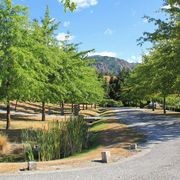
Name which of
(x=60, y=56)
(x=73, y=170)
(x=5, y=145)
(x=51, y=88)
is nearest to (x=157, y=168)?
(x=73, y=170)

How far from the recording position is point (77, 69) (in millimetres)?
35562

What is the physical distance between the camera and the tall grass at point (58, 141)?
16.3 m

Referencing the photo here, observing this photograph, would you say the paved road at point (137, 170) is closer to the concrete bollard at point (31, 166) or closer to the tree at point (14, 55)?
the concrete bollard at point (31, 166)

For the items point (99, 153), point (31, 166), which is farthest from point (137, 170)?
point (99, 153)

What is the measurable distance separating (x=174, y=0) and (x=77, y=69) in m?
13.2

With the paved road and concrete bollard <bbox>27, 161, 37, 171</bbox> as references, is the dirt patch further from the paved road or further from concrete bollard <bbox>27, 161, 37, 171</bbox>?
the paved road

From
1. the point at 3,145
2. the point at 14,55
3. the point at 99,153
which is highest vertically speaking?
the point at 14,55

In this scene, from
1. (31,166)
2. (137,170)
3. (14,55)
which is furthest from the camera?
(14,55)

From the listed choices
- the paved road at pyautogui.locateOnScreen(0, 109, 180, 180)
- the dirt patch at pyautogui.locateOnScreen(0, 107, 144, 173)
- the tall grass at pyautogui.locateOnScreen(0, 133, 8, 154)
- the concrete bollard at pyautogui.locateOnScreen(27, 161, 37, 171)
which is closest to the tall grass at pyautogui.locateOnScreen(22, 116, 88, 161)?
the dirt patch at pyautogui.locateOnScreen(0, 107, 144, 173)

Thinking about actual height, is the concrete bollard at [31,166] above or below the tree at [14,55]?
below

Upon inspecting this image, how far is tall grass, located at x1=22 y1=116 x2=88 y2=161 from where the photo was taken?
16328 millimetres

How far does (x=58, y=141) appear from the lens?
17.1 metres

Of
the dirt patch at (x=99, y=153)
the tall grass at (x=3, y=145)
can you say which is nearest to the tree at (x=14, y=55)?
the dirt patch at (x=99, y=153)

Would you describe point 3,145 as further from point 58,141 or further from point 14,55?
point 14,55
